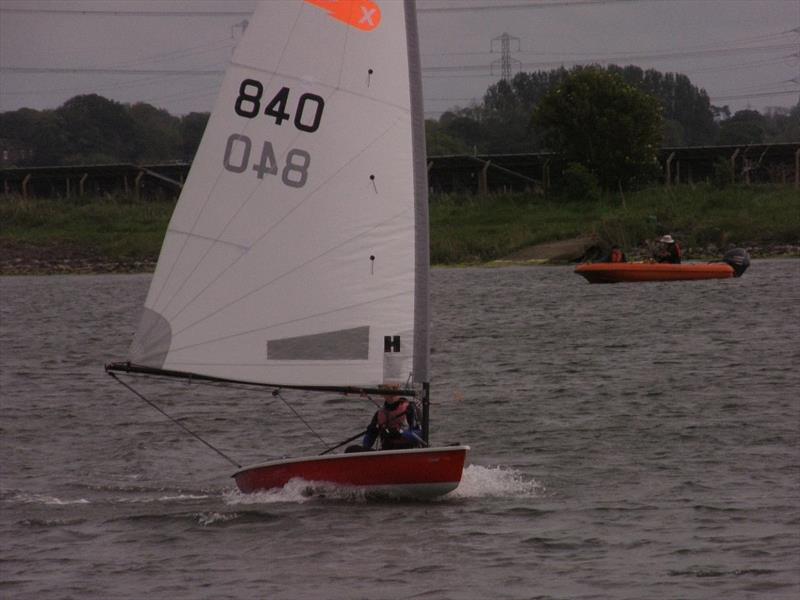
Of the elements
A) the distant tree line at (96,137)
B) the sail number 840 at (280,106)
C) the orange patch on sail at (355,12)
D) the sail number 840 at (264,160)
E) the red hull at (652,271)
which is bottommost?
the red hull at (652,271)

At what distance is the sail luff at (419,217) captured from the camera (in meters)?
16.7

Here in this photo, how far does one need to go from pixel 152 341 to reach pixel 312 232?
6.76 ft

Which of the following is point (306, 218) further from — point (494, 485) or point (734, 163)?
point (734, 163)

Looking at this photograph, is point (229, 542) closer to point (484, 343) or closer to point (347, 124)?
point (347, 124)

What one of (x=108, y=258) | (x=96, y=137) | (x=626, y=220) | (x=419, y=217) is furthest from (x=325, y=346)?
(x=96, y=137)

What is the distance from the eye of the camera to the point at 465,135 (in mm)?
152875

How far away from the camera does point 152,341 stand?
1706 cm

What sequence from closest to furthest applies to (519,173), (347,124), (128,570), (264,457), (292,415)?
1. (128,570)
2. (347,124)
3. (264,457)
4. (292,415)
5. (519,173)

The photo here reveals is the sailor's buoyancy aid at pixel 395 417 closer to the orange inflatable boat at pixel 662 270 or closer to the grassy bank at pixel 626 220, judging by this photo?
the orange inflatable boat at pixel 662 270

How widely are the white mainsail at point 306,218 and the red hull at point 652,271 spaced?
36656 millimetres

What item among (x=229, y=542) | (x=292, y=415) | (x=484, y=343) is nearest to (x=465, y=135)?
(x=484, y=343)

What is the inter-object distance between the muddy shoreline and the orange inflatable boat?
42.3 ft

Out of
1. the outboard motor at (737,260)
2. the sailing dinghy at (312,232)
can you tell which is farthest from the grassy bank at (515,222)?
the sailing dinghy at (312,232)

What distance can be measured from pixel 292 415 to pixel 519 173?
63796 millimetres
